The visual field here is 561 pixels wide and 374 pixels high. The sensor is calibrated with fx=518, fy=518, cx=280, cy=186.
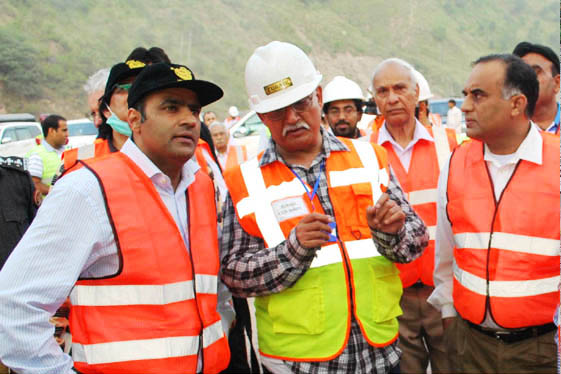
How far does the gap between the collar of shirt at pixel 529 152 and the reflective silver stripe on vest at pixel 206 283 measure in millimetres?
1650

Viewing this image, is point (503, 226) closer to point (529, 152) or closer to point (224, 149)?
point (529, 152)

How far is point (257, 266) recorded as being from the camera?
2.33 meters

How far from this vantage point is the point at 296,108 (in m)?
2.53

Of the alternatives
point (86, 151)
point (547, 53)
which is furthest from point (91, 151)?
point (547, 53)

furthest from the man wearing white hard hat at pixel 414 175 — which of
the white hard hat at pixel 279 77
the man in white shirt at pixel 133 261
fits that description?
the man in white shirt at pixel 133 261

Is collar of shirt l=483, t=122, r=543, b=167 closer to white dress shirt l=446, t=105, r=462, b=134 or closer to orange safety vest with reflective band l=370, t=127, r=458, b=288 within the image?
orange safety vest with reflective band l=370, t=127, r=458, b=288

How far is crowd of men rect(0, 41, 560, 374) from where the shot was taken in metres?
1.98

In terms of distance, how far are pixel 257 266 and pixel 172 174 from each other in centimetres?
57

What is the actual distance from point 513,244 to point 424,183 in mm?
1088

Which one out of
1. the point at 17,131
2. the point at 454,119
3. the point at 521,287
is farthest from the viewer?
the point at 454,119

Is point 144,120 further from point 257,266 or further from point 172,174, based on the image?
point 257,266

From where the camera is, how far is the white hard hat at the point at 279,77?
8.21ft

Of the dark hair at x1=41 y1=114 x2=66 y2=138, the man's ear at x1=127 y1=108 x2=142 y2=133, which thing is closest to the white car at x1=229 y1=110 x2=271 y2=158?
the dark hair at x1=41 y1=114 x2=66 y2=138

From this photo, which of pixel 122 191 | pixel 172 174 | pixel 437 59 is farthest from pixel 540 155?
pixel 437 59
